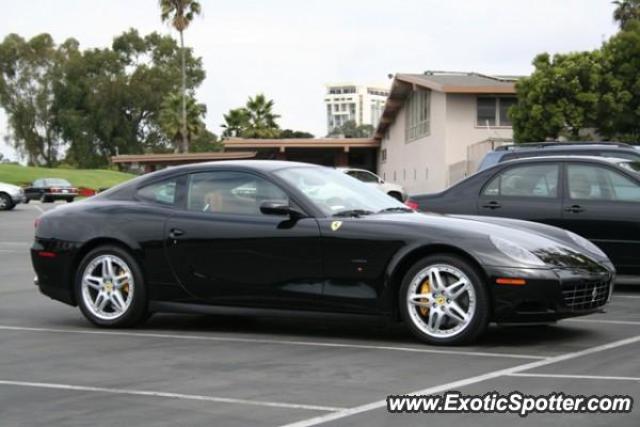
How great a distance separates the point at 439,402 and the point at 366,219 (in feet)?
8.46

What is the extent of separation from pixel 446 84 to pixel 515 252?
3307 centimetres

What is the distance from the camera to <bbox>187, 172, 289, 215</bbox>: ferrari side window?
837cm

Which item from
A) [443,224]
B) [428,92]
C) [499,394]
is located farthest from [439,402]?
[428,92]

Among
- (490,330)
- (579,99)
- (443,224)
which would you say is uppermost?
(579,99)

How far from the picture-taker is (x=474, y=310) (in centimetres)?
746

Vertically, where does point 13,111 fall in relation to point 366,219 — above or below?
above

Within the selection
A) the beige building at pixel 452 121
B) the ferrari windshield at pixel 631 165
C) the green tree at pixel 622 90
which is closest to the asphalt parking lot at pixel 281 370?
the ferrari windshield at pixel 631 165

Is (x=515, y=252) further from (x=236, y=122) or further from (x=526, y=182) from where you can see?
(x=236, y=122)

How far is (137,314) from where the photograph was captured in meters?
8.73

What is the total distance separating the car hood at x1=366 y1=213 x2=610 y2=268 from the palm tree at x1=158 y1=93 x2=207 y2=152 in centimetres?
6889

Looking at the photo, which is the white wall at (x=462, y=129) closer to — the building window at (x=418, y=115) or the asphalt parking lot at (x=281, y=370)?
the building window at (x=418, y=115)

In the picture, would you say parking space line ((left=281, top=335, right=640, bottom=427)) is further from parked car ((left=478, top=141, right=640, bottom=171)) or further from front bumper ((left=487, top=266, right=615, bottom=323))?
parked car ((left=478, top=141, right=640, bottom=171))

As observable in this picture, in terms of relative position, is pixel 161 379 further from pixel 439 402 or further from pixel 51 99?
pixel 51 99

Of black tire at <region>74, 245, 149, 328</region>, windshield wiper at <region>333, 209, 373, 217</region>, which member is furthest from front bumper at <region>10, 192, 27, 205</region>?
windshield wiper at <region>333, 209, 373, 217</region>
